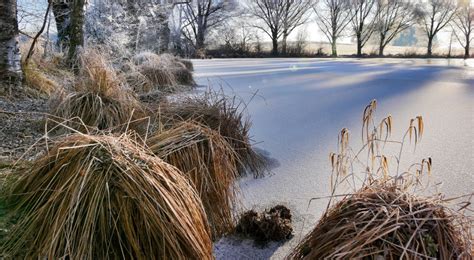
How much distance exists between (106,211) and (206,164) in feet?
1.56

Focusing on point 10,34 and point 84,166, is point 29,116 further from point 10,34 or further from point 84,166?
point 84,166

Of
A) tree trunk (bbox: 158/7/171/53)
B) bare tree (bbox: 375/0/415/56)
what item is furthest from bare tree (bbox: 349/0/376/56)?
tree trunk (bbox: 158/7/171/53)

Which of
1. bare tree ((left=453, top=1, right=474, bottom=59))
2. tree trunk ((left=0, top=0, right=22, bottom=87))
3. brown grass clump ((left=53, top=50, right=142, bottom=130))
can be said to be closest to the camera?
brown grass clump ((left=53, top=50, right=142, bottom=130))

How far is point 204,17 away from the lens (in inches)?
840

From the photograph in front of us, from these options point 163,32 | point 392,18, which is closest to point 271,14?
point 392,18

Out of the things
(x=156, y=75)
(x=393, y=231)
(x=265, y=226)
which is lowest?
(x=265, y=226)

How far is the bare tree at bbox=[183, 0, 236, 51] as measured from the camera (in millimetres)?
20781

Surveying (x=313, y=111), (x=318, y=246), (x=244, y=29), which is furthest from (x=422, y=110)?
(x=244, y=29)

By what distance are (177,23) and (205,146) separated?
1187 centimetres

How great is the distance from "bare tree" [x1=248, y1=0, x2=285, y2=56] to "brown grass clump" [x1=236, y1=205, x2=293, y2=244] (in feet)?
71.5

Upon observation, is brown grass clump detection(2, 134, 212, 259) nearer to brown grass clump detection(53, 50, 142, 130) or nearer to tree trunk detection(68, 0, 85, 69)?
brown grass clump detection(53, 50, 142, 130)

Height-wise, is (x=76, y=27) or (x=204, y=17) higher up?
(x=204, y=17)

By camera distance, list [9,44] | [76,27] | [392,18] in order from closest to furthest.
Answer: [9,44] < [76,27] < [392,18]

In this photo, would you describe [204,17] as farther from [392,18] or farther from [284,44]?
[392,18]
